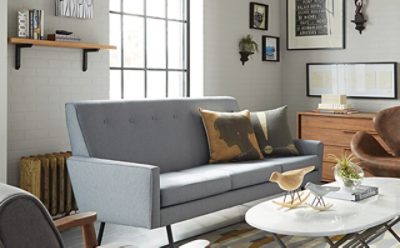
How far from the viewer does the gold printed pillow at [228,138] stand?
4578 millimetres

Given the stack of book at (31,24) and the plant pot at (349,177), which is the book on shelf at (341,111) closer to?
the plant pot at (349,177)

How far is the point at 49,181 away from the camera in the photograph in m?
4.29

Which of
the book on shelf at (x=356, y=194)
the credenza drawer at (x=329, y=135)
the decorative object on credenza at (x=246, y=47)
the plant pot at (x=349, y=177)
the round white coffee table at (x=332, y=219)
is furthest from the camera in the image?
the decorative object on credenza at (x=246, y=47)

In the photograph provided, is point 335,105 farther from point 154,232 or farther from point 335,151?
point 154,232

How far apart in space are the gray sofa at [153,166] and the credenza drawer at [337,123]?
1092mm

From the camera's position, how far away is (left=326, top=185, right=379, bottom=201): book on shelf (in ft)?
10.8

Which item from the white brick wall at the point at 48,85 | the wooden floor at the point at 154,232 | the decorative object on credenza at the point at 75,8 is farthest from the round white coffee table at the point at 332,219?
the decorative object on credenza at the point at 75,8

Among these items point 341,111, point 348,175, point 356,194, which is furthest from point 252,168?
point 341,111

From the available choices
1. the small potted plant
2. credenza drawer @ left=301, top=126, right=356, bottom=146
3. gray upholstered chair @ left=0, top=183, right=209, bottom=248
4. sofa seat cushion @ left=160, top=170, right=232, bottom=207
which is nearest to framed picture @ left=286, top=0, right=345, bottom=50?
credenza drawer @ left=301, top=126, right=356, bottom=146

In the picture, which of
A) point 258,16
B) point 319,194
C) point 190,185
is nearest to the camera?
point 319,194

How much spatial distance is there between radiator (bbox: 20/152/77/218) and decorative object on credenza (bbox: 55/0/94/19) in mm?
1136

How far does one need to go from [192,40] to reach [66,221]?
12.9 ft

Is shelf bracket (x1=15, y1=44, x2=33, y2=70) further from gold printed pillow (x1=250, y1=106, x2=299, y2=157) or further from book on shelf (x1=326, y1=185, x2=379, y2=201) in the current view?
book on shelf (x1=326, y1=185, x2=379, y2=201)

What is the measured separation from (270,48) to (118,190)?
3.74 meters
